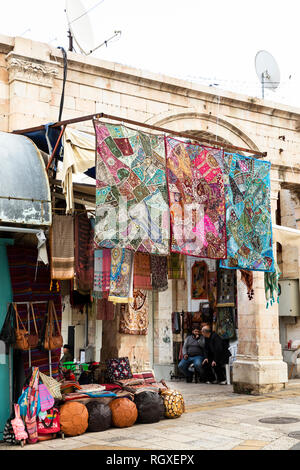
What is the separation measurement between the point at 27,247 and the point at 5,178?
155cm

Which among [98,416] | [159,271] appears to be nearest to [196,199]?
[159,271]

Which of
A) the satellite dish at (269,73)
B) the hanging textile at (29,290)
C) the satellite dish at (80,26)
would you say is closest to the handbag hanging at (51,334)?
the hanging textile at (29,290)

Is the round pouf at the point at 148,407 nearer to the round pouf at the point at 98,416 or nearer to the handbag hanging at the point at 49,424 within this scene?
the round pouf at the point at 98,416

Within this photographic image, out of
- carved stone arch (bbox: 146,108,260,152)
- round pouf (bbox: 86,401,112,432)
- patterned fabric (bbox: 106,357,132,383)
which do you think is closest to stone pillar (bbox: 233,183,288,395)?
carved stone arch (bbox: 146,108,260,152)

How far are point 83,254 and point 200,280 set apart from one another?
8.49 meters

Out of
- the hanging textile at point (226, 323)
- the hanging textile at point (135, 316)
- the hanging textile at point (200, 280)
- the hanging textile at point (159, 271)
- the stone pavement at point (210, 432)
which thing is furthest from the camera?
the hanging textile at point (200, 280)

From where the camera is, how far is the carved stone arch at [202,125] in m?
11.2

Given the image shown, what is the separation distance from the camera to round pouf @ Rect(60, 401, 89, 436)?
7.51 m

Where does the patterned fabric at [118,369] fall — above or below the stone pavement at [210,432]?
above

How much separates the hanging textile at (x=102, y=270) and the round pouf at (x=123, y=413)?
189 cm

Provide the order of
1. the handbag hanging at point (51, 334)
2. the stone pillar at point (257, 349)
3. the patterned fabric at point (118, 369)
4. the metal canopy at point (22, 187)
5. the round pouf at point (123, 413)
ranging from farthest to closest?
the stone pillar at point (257, 349), the patterned fabric at point (118, 369), the round pouf at point (123, 413), the handbag hanging at point (51, 334), the metal canopy at point (22, 187)

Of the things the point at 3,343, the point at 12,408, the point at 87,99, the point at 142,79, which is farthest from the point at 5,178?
the point at 142,79

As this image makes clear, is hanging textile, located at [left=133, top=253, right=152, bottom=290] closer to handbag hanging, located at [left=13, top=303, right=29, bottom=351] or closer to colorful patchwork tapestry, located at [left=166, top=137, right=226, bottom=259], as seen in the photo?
colorful patchwork tapestry, located at [left=166, top=137, right=226, bottom=259]
